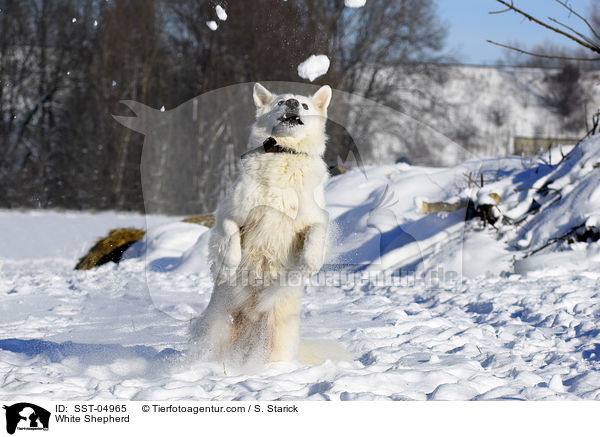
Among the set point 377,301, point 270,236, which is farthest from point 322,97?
point 377,301

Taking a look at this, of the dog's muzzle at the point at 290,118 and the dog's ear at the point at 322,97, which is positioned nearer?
the dog's muzzle at the point at 290,118

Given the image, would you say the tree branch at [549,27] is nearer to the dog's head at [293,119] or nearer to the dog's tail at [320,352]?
the dog's head at [293,119]

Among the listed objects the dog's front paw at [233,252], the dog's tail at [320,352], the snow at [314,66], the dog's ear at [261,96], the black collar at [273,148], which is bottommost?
the dog's tail at [320,352]

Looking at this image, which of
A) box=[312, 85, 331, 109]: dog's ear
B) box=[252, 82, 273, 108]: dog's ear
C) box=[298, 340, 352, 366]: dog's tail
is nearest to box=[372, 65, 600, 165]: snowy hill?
box=[298, 340, 352, 366]: dog's tail

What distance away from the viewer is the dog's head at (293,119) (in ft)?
10.2

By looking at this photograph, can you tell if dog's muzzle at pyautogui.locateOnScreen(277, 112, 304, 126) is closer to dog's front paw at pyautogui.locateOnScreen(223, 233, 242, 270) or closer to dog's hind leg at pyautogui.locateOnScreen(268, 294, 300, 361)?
dog's front paw at pyautogui.locateOnScreen(223, 233, 242, 270)

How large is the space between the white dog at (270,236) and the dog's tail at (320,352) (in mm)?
106

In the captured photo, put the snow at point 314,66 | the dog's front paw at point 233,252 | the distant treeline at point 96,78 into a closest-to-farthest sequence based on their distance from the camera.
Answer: the dog's front paw at point 233,252 → the snow at point 314,66 → the distant treeline at point 96,78

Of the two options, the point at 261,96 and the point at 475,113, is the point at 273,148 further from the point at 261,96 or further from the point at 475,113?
the point at 475,113

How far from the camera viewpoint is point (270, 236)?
3100 mm

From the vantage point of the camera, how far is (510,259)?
6.60 meters

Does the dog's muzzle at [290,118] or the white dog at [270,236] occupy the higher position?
the dog's muzzle at [290,118]
